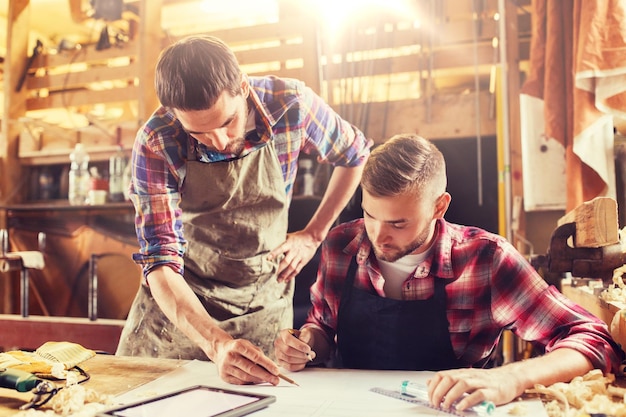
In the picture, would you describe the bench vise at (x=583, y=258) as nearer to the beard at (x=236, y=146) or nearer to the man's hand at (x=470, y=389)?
the man's hand at (x=470, y=389)

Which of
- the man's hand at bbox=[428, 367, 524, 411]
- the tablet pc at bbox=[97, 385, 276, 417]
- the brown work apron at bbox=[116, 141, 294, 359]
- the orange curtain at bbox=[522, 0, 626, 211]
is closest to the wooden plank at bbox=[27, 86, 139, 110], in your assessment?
the brown work apron at bbox=[116, 141, 294, 359]

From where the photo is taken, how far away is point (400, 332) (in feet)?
4.42

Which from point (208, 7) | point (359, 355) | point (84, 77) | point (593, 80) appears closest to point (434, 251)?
point (359, 355)

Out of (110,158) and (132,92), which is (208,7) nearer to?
(132,92)

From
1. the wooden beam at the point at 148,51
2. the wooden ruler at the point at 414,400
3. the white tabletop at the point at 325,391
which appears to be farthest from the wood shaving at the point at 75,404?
the wooden beam at the point at 148,51

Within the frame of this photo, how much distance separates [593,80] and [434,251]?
970 millimetres

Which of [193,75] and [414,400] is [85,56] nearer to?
[193,75]

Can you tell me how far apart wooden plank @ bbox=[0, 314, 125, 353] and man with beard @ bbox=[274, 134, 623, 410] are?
158 cm

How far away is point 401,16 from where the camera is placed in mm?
2961

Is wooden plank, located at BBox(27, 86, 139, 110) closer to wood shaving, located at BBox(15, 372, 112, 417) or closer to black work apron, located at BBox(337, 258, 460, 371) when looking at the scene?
black work apron, located at BBox(337, 258, 460, 371)

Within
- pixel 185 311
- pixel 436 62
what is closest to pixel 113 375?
pixel 185 311

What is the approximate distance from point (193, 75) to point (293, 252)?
66cm

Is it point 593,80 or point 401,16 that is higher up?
point 401,16

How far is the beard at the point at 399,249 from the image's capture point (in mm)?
1367
